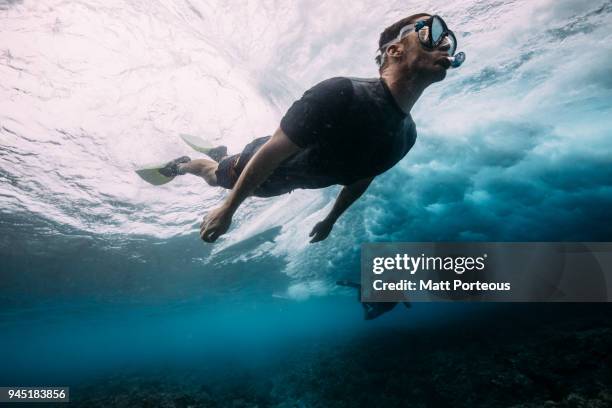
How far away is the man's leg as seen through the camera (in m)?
3.62

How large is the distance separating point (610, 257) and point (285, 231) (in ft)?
91.5

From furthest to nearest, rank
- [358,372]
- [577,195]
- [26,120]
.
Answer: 1. [577,195]
2. [358,372]
3. [26,120]

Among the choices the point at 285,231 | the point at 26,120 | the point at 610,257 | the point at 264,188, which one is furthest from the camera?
the point at 610,257

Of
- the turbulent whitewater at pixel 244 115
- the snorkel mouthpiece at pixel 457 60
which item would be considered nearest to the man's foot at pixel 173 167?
the snorkel mouthpiece at pixel 457 60

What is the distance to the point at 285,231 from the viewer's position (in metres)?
20.5

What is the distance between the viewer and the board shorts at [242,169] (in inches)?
115

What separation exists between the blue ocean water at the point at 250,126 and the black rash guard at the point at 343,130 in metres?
6.08

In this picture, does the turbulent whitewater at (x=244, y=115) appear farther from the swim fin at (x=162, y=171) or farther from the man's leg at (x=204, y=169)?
the man's leg at (x=204, y=169)

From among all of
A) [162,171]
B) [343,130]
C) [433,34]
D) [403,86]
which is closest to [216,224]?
[343,130]

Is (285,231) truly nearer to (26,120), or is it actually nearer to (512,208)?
(26,120)

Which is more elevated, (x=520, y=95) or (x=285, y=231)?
(x=520, y=95)

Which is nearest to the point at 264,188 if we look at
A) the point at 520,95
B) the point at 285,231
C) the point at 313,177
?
the point at 313,177

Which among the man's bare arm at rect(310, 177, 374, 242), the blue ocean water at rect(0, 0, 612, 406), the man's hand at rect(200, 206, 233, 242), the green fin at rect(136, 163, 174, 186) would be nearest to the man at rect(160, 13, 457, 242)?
the man's hand at rect(200, 206, 233, 242)

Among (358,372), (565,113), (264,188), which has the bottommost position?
(358,372)
